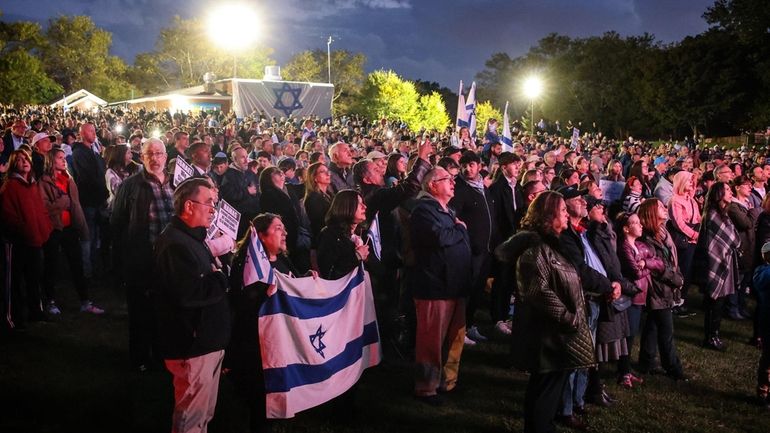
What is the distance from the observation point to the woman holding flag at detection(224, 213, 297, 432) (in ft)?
15.0

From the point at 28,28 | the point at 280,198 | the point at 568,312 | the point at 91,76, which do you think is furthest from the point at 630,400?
the point at 91,76

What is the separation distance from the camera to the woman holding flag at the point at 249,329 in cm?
458

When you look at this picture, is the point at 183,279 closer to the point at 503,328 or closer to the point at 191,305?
the point at 191,305

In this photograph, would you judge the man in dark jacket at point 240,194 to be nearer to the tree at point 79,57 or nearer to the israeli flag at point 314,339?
the israeli flag at point 314,339

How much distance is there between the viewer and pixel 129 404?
566cm

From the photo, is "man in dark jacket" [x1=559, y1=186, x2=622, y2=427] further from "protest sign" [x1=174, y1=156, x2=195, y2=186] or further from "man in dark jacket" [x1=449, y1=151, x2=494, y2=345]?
"protest sign" [x1=174, y1=156, x2=195, y2=186]

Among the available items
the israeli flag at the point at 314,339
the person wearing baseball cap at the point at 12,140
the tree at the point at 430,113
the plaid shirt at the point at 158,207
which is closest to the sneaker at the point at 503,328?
the israeli flag at the point at 314,339

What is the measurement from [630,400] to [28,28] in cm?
10123

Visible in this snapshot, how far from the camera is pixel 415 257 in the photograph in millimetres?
5891

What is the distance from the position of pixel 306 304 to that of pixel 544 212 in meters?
1.94

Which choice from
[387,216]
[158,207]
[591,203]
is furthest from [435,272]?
[158,207]

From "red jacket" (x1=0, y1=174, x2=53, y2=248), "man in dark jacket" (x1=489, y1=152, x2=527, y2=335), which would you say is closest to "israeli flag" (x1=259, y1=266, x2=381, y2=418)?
"man in dark jacket" (x1=489, y1=152, x2=527, y2=335)

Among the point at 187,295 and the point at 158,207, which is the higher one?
the point at 158,207

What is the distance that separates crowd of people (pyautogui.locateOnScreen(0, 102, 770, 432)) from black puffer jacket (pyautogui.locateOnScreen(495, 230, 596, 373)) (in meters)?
0.01
